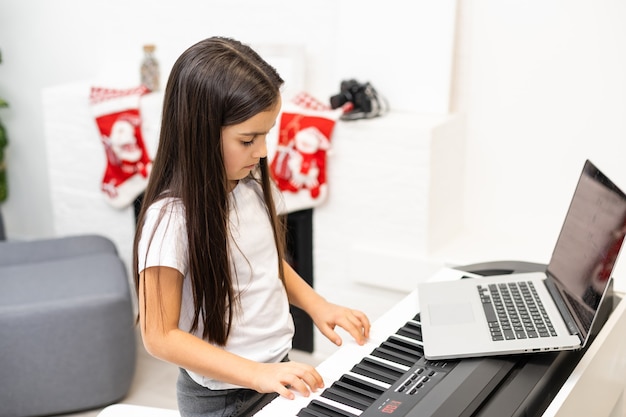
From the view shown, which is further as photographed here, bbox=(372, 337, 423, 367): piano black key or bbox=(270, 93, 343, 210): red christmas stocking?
bbox=(270, 93, 343, 210): red christmas stocking

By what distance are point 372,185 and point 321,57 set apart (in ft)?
1.88

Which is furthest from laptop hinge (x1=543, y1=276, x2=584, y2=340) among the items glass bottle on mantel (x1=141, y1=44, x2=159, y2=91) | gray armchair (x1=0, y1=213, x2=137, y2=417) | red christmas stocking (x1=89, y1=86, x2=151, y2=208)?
glass bottle on mantel (x1=141, y1=44, x2=159, y2=91)

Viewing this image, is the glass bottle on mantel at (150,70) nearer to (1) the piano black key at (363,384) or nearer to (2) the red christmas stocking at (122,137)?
(2) the red christmas stocking at (122,137)

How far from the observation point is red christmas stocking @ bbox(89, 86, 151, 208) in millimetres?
3010

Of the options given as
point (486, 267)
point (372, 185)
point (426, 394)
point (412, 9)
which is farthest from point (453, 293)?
point (412, 9)

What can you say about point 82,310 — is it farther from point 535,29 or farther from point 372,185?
point 535,29

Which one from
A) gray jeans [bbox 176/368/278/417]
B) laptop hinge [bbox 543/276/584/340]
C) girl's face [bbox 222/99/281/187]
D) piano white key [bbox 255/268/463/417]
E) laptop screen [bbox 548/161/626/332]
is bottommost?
gray jeans [bbox 176/368/278/417]

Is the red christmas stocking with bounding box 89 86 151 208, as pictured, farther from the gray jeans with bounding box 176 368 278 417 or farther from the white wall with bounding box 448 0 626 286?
the gray jeans with bounding box 176 368 278 417

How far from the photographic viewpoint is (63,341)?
2.49 m

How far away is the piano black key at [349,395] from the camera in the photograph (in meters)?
1.22

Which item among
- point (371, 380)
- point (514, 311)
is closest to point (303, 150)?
point (514, 311)

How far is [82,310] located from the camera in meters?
2.49

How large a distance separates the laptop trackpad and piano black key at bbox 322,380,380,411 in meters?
0.26

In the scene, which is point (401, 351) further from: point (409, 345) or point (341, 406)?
point (341, 406)
